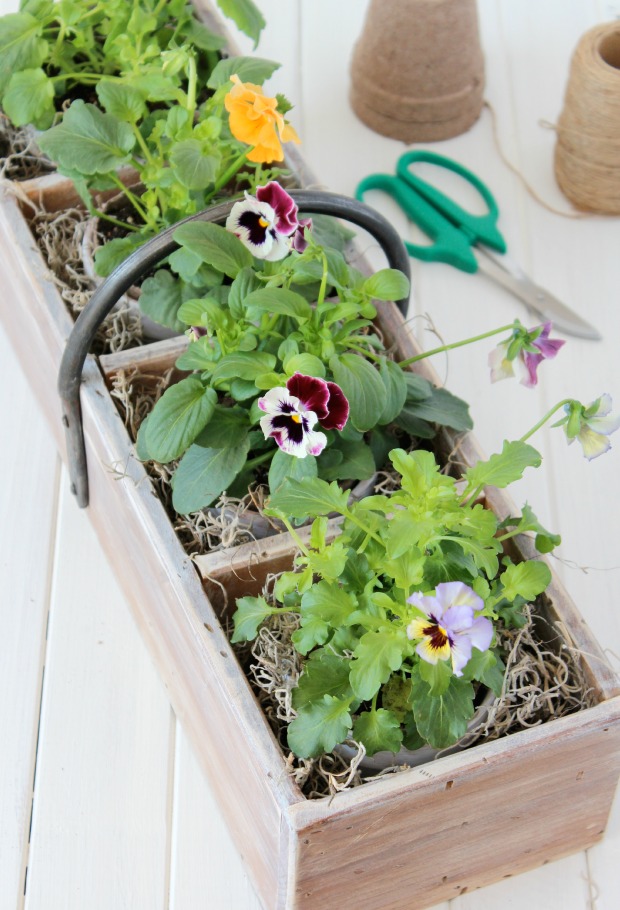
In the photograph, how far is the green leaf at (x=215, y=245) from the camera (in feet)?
3.04

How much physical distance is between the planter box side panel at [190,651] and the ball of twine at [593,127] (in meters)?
0.74

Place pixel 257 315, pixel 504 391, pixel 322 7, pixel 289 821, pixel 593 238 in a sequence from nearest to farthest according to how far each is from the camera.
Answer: pixel 289 821 → pixel 257 315 → pixel 504 391 → pixel 593 238 → pixel 322 7

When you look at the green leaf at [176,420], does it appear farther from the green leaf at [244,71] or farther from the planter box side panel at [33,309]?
the green leaf at [244,71]

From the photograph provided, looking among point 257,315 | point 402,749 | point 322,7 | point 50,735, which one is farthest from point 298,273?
point 322,7

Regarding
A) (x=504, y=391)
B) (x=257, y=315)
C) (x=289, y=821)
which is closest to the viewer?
(x=289, y=821)

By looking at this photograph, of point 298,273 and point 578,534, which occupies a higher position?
point 298,273

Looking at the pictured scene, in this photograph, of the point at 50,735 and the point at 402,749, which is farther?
the point at 50,735

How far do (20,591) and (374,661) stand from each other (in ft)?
1.74

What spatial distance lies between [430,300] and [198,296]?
0.46 m

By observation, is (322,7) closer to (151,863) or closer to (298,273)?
(298,273)

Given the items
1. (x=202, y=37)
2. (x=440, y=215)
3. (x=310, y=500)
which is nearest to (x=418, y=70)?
(x=440, y=215)

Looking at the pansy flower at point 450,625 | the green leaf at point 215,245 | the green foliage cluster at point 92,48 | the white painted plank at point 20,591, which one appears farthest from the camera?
the green foliage cluster at point 92,48

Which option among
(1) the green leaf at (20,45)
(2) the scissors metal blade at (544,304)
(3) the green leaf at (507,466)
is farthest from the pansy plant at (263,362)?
(2) the scissors metal blade at (544,304)

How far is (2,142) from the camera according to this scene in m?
1.29
